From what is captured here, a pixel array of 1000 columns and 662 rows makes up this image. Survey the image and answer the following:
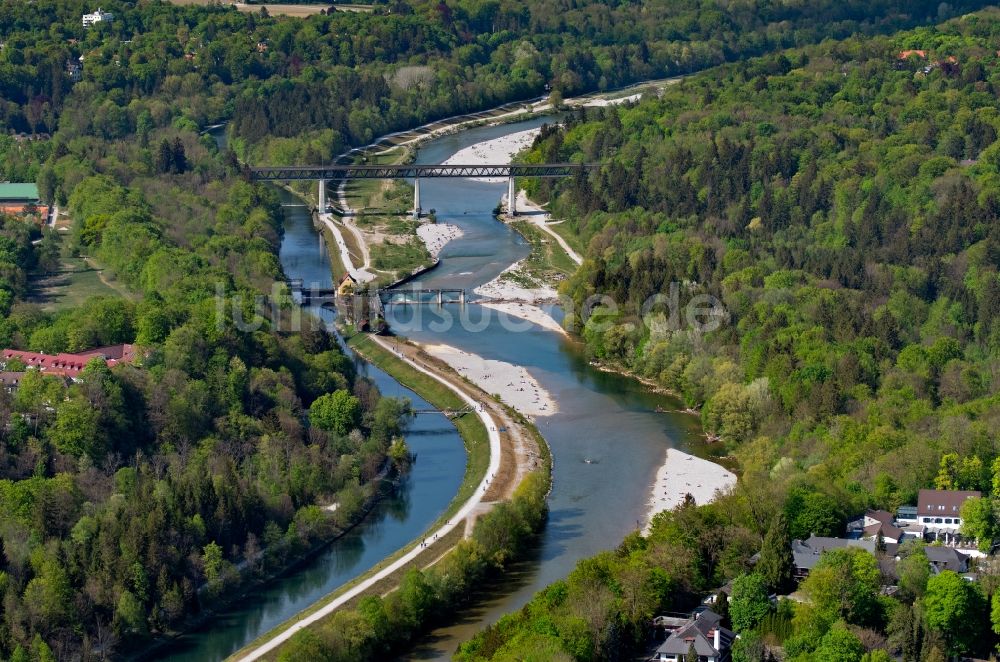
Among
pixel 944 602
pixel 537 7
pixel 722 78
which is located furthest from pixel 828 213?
pixel 537 7

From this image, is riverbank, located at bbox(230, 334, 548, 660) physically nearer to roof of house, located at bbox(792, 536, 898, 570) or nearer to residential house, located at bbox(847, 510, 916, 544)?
roof of house, located at bbox(792, 536, 898, 570)

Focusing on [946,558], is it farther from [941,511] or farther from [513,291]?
[513,291]

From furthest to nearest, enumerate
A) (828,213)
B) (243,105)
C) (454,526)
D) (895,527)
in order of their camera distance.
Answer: (243,105) < (828,213) < (454,526) < (895,527)

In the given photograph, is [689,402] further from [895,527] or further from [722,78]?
[722,78]

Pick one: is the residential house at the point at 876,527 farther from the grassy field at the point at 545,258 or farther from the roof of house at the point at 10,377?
the grassy field at the point at 545,258

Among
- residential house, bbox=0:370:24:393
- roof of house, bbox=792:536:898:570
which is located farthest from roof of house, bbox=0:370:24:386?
roof of house, bbox=792:536:898:570

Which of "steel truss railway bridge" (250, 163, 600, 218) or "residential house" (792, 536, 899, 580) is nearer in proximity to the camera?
"residential house" (792, 536, 899, 580)

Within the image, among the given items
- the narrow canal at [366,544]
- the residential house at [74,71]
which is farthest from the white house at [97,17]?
the narrow canal at [366,544]
